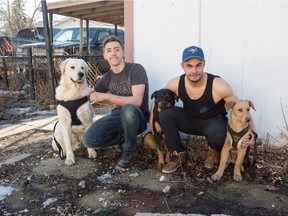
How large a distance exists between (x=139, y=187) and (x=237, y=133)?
113 centimetres

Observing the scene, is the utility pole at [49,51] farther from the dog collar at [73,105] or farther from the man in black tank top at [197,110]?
the man in black tank top at [197,110]

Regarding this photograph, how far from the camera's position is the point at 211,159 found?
337 centimetres

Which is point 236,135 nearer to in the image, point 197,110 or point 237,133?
point 237,133

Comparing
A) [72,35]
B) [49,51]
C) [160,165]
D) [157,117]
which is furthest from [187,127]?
[72,35]

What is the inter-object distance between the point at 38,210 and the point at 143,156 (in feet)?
4.91

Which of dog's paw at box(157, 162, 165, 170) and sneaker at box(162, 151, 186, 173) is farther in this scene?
dog's paw at box(157, 162, 165, 170)

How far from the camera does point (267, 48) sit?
3.67m

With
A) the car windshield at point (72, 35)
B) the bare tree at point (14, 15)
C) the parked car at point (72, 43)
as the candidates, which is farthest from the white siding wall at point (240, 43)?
the bare tree at point (14, 15)

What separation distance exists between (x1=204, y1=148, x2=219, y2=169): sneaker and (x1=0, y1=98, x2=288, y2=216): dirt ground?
8 cm

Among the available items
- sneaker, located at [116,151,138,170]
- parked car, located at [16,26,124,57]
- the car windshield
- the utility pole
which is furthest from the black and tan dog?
the car windshield

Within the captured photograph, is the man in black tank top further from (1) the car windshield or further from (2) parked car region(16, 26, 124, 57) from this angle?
(1) the car windshield

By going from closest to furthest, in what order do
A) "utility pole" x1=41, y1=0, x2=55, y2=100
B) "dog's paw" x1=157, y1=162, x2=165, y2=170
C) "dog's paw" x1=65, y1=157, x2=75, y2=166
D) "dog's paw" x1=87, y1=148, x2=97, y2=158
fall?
"dog's paw" x1=157, y1=162, x2=165, y2=170 → "dog's paw" x1=65, y1=157, x2=75, y2=166 → "dog's paw" x1=87, y1=148, x2=97, y2=158 → "utility pole" x1=41, y1=0, x2=55, y2=100

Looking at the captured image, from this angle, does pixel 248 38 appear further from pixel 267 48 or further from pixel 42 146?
pixel 42 146

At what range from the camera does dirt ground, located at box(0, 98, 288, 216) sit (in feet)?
8.47
